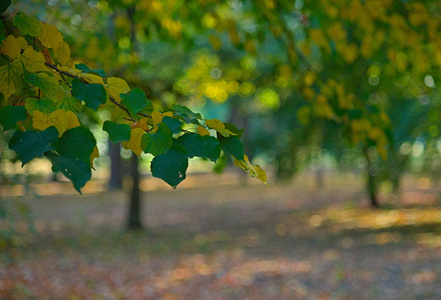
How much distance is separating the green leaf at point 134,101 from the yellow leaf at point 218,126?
6.6 inches

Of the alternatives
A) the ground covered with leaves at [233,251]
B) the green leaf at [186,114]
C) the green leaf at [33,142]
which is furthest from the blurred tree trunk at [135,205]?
the green leaf at [33,142]

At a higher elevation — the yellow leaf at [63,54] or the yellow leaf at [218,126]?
the yellow leaf at [63,54]

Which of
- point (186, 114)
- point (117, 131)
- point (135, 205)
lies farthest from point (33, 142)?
point (135, 205)

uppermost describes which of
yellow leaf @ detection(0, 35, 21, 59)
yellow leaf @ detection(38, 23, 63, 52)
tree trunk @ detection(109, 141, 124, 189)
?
tree trunk @ detection(109, 141, 124, 189)

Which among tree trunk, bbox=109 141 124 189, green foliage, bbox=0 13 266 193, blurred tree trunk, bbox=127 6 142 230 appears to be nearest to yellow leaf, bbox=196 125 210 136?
green foliage, bbox=0 13 266 193

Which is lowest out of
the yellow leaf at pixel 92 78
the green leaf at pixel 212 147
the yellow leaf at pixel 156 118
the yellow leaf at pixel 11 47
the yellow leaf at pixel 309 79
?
the green leaf at pixel 212 147

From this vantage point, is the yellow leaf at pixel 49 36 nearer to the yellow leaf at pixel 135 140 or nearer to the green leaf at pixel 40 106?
the green leaf at pixel 40 106

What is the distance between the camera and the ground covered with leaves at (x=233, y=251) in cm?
535

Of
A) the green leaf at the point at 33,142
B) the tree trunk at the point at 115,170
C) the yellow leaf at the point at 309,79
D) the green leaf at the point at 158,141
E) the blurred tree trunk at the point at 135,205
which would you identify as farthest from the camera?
the tree trunk at the point at 115,170

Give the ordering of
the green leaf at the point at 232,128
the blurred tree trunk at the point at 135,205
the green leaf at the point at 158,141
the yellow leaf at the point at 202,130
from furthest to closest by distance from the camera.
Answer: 1. the blurred tree trunk at the point at 135,205
2. the green leaf at the point at 232,128
3. the yellow leaf at the point at 202,130
4. the green leaf at the point at 158,141

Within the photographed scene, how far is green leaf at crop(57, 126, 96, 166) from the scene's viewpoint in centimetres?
93

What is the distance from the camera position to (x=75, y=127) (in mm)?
964

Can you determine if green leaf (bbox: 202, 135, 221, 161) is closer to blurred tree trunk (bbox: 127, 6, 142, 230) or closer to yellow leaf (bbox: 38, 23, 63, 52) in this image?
yellow leaf (bbox: 38, 23, 63, 52)

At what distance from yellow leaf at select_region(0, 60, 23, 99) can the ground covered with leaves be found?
437 cm
